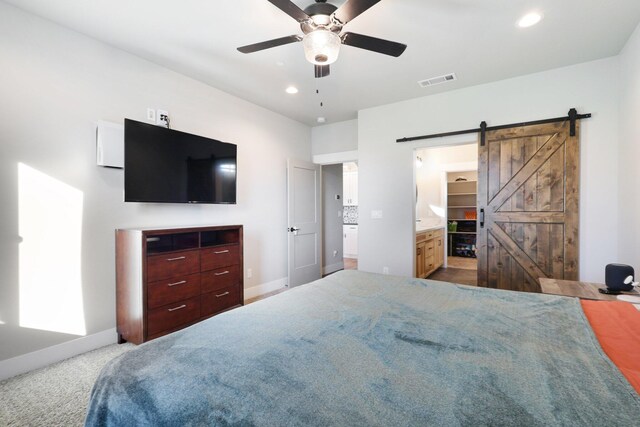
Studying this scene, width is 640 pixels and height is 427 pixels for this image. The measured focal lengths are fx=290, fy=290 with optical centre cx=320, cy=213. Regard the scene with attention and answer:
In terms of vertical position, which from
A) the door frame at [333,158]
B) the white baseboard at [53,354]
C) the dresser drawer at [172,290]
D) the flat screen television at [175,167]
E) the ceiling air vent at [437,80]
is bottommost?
the white baseboard at [53,354]

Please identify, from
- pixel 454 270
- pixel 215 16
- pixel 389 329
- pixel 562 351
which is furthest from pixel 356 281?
pixel 454 270

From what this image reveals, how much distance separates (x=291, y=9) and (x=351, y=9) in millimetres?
361

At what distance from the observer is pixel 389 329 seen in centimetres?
→ 123

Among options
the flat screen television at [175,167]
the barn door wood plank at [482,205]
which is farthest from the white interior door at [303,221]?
the barn door wood plank at [482,205]

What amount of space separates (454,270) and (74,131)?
240 inches

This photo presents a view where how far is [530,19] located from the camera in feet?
7.70

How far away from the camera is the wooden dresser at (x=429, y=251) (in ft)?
14.6

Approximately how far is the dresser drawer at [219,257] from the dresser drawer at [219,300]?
284mm

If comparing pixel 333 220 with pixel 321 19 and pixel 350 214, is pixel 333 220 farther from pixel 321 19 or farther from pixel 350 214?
pixel 321 19

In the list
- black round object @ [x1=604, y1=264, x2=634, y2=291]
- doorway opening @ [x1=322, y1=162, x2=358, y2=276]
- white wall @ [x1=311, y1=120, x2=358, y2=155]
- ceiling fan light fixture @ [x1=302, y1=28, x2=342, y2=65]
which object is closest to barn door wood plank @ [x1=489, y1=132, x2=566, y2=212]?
black round object @ [x1=604, y1=264, x2=634, y2=291]

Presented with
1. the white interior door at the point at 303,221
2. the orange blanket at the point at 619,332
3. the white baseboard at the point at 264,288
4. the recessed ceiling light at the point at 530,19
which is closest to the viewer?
the orange blanket at the point at 619,332

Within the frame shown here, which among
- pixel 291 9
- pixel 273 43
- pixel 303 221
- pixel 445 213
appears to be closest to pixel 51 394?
pixel 273 43

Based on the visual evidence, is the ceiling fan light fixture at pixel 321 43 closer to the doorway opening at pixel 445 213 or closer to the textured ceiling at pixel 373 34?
the textured ceiling at pixel 373 34

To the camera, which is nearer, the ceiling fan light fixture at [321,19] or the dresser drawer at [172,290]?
the ceiling fan light fixture at [321,19]
